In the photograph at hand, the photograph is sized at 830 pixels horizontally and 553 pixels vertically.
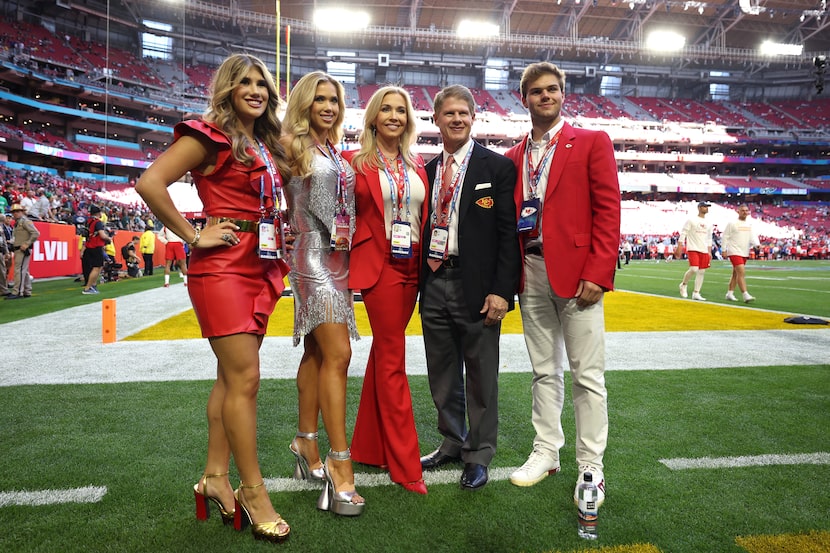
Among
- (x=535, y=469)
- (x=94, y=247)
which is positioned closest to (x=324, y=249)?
(x=535, y=469)

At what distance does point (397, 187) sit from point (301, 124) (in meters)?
0.55

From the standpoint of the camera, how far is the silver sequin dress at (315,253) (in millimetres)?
2453

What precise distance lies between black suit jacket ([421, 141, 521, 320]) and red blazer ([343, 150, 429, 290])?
400 millimetres

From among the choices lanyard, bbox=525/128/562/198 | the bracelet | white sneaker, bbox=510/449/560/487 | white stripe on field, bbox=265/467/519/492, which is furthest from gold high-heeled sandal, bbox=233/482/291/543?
lanyard, bbox=525/128/562/198

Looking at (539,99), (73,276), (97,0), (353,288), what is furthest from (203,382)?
(97,0)

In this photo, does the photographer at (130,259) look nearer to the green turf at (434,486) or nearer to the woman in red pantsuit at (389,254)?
the green turf at (434,486)

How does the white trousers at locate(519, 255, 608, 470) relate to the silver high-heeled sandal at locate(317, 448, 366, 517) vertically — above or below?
above

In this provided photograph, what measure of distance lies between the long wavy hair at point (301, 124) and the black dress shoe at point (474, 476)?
5.44 feet

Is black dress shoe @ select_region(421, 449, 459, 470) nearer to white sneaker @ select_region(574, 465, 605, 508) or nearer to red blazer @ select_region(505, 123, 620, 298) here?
white sneaker @ select_region(574, 465, 605, 508)

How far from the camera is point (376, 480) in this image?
2.69 metres

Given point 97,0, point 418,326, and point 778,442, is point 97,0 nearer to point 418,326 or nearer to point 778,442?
point 418,326

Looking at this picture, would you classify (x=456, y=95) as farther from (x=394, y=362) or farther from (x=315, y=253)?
(x=394, y=362)

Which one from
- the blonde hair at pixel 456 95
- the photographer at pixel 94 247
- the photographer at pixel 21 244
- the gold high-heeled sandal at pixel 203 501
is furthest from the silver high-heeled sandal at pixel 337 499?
the photographer at pixel 21 244

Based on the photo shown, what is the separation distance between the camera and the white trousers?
253cm
